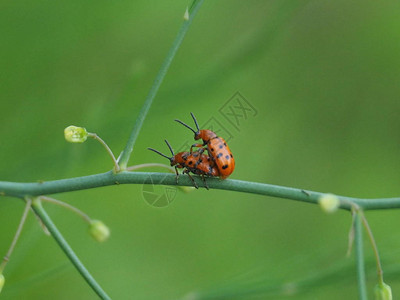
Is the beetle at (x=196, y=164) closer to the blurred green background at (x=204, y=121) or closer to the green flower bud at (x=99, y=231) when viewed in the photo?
the green flower bud at (x=99, y=231)

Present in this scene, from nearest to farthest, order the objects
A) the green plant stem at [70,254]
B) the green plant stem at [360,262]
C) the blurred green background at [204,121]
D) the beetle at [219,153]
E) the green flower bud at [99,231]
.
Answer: the green plant stem at [360,262] → the green plant stem at [70,254] → the green flower bud at [99,231] → the beetle at [219,153] → the blurred green background at [204,121]

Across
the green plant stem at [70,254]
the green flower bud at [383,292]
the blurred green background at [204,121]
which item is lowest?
the green flower bud at [383,292]

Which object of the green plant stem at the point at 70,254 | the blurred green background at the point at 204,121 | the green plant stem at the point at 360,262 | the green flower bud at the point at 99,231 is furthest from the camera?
the blurred green background at the point at 204,121

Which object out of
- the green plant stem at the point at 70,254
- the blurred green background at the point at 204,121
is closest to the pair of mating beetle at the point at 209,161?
the green plant stem at the point at 70,254

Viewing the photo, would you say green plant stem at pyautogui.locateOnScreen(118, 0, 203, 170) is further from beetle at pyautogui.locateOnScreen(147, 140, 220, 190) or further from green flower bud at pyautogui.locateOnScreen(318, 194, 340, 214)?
green flower bud at pyautogui.locateOnScreen(318, 194, 340, 214)

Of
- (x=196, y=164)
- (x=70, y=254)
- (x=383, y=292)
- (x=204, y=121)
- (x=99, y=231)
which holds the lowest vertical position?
(x=383, y=292)

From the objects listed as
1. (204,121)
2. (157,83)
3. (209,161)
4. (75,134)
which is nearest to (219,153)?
(209,161)

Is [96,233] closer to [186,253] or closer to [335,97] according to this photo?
[186,253]

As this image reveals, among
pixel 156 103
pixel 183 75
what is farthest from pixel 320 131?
pixel 156 103

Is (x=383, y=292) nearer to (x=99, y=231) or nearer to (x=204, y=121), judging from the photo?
(x=99, y=231)
